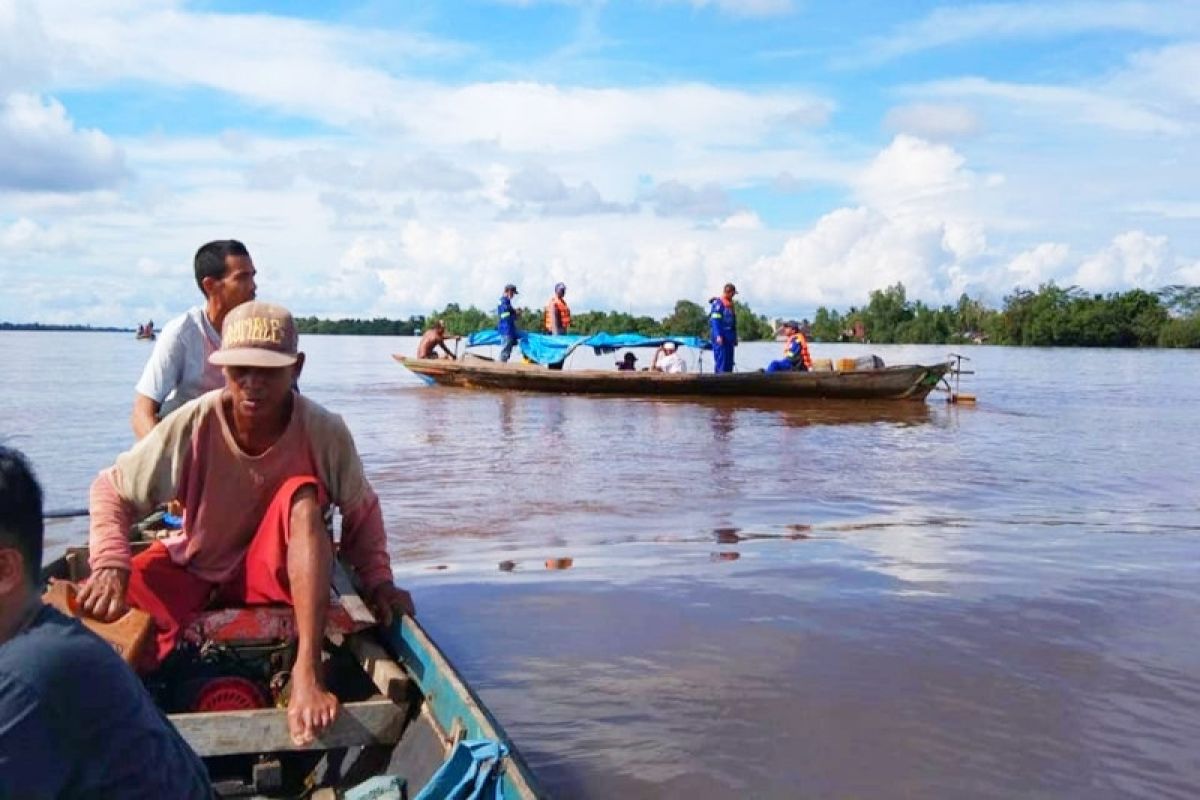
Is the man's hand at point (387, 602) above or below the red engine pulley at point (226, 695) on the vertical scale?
above

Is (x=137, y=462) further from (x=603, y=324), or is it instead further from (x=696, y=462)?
(x=603, y=324)

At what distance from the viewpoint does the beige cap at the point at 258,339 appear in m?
2.89

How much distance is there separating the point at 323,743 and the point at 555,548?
4.23 m

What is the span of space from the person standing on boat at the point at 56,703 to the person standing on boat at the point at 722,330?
17.0m

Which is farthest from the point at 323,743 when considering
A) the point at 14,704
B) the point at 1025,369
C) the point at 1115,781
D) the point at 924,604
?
the point at 1025,369

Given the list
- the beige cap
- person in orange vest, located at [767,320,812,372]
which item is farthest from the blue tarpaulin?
the beige cap

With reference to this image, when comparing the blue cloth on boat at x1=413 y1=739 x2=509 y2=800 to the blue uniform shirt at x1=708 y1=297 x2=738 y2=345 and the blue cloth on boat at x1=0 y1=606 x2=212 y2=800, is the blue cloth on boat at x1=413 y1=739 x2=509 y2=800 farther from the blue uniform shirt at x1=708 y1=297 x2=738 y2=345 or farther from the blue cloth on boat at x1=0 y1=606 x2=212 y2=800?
the blue uniform shirt at x1=708 y1=297 x2=738 y2=345

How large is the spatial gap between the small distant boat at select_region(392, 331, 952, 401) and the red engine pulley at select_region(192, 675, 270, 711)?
576 inches

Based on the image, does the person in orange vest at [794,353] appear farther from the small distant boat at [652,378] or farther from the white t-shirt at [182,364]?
the white t-shirt at [182,364]

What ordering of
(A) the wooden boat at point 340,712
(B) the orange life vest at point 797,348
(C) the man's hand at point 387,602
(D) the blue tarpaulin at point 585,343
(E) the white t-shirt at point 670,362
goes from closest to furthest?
(A) the wooden boat at point 340,712, (C) the man's hand at point 387,602, (B) the orange life vest at point 797,348, (D) the blue tarpaulin at point 585,343, (E) the white t-shirt at point 670,362

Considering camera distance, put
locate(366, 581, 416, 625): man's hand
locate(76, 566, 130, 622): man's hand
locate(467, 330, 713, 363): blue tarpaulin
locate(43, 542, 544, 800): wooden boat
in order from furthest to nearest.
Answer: locate(467, 330, 713, 363): blue tarpaulin
locate(366, 581, 416, 625): man's hand
locate(76, 566, 130, 622): man's hand
locate(43, 542, 544, 800): wooden boat

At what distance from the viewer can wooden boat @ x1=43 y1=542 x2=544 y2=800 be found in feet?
8.31

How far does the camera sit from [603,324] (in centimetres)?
4016

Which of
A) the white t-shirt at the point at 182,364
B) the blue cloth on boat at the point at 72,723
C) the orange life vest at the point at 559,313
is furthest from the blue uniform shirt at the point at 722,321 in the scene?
A: the blue cloth on boat at the point at 72,723
